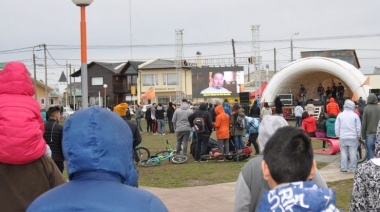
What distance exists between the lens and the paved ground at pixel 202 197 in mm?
9009

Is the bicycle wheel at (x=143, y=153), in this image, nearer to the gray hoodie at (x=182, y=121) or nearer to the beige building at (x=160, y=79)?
the gray hoodie at (x=182, y=121)

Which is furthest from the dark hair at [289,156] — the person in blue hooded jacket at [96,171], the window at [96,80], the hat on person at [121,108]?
the window at [96,80]

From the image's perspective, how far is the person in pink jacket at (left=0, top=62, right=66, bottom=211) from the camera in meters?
3.87

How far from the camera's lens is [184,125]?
1550cm

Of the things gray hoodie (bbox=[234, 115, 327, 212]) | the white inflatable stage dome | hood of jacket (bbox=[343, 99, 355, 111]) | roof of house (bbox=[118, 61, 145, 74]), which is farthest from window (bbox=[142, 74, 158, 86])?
gray hoodie (bbox=[234, 115, 327, 212])

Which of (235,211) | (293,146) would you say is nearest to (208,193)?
(235,211)

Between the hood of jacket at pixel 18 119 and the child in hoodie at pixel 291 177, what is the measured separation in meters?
2.14

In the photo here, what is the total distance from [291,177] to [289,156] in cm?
13

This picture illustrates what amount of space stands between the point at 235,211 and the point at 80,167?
201cm

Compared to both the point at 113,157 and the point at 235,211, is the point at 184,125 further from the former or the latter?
the point at 113,157

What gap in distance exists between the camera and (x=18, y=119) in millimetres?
3932

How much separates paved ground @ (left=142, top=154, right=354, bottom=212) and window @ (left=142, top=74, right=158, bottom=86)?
61295mm

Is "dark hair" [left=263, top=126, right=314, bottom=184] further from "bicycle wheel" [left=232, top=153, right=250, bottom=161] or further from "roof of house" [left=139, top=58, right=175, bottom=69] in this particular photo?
"roof of house" [left=139, top=58, right=175, bottom=69]

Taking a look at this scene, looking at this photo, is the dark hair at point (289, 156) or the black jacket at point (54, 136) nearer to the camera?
the dark hair at point (289, 156)
